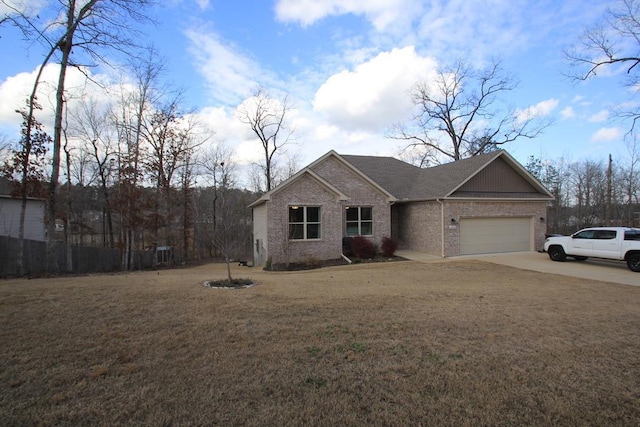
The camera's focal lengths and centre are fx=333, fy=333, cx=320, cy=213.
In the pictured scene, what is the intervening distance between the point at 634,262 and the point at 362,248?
10648 millimetres

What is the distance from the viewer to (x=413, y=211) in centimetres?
1975

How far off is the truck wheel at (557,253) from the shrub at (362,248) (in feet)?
27.3

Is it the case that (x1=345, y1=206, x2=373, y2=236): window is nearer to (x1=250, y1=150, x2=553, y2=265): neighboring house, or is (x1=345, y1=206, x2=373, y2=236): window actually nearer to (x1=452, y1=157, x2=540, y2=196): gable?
(x1=250, y1=150, x2=553, y2=265): neighboring house

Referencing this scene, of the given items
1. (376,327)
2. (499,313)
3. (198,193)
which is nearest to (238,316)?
(376,327)

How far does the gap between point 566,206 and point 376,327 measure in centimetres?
3858

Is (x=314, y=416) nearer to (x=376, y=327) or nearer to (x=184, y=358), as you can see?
(x=184, y=358)

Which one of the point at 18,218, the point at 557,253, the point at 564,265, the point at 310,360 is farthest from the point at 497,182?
the point at 18,218

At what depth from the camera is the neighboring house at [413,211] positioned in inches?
650

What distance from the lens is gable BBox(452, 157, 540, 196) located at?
59.4 ft

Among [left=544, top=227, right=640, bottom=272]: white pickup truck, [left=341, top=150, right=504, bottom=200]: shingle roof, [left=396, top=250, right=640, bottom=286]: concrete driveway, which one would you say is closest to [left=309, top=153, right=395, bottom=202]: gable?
[left=341, top=150, right=504, bottom=200]: shingle roof

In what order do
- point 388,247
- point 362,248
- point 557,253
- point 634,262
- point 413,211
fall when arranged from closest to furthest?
point 634,262 < point 557,253 < point 362,248 < point 388,247 < point 413,211

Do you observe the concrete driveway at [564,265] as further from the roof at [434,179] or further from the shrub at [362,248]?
the roof at [434,179]

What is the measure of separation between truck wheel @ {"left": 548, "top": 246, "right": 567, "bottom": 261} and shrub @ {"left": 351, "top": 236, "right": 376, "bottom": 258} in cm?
833

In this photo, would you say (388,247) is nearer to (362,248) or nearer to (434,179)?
(362,248)
